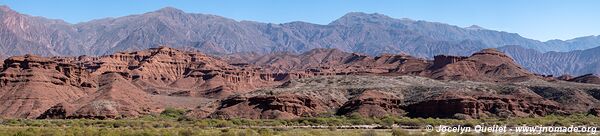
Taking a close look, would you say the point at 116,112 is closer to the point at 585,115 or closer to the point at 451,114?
the point at 451,114

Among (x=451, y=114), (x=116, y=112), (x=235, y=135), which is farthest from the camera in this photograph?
(x=116, y=112)

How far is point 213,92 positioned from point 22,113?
233 ft

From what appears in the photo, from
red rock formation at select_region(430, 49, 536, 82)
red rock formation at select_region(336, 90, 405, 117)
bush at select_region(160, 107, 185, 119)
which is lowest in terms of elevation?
bush at select_region(160, 107, 185, 119)

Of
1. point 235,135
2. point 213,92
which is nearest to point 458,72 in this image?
point 213,92

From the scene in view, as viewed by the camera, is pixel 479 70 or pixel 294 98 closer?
pixel 294 98

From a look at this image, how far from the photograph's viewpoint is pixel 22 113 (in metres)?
114

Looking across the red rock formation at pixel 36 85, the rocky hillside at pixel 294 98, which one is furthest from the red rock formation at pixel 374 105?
the red rock formation at pixel 36 85

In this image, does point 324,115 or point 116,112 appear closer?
point 324,115

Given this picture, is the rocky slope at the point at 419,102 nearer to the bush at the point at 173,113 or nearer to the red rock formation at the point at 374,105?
the red rock formation at the point at 374,105

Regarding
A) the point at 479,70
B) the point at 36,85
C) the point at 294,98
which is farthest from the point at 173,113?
the point at 479,70

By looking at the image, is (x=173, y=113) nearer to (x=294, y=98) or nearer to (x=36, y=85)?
(x=294, y=98)

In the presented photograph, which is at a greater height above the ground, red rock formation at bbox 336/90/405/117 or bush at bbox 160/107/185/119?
red rock formation at bbox 336/90/405/117

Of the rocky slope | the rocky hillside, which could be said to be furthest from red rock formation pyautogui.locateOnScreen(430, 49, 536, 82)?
the rocky slope

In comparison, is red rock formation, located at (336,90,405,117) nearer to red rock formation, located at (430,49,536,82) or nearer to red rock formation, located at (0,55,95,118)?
red rock formation, located at (0,55,95,118)
